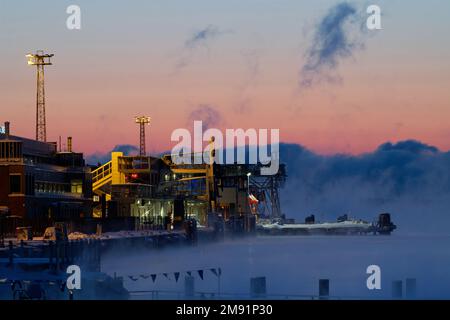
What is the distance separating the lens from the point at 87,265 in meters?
67.8

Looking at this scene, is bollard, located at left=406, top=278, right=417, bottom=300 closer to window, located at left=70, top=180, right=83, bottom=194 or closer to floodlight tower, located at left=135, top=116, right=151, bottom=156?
window, located at left=70, top=180, right=83, bottom=194

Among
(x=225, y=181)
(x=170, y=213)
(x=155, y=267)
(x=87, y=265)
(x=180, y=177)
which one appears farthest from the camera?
(x=225, y=181)

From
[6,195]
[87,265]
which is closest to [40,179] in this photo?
→ [6,195]

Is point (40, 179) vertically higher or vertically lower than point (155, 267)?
higher

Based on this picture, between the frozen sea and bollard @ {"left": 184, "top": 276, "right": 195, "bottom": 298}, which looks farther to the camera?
the frozen sea

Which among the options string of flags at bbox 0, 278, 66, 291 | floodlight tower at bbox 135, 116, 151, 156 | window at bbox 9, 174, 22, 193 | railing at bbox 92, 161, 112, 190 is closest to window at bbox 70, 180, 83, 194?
window at bbox 9, 174, 22, 193

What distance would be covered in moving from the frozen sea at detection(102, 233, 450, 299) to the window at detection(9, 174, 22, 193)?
12041mm

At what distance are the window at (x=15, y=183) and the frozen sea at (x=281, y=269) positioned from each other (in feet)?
39.5

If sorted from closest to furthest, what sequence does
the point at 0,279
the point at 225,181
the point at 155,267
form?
1. the point at 0,279
2. the point at 155,267
3. the point at 225,181

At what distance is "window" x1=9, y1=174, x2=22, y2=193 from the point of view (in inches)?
3794

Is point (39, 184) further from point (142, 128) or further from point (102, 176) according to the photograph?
point (142, 128)

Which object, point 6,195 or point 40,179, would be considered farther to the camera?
point 40,179

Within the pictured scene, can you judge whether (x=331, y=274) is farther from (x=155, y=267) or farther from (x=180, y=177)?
(x=180, y=177)
